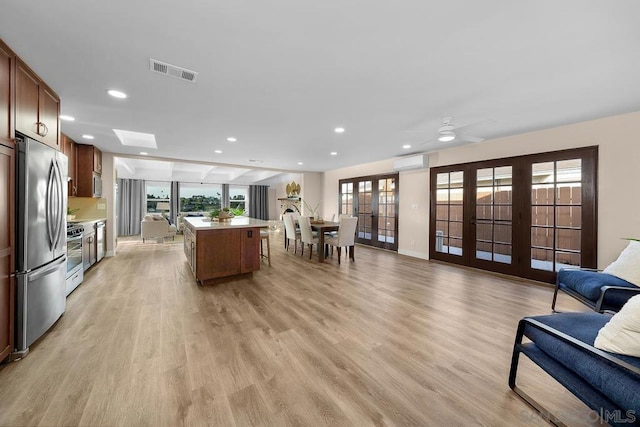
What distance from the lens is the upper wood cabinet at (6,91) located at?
179cm

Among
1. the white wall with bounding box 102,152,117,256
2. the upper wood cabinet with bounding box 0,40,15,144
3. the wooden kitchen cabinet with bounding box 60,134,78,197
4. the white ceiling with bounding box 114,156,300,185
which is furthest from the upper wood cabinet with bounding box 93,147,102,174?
the upper wood cabinet with bounding box 0,40,15,144

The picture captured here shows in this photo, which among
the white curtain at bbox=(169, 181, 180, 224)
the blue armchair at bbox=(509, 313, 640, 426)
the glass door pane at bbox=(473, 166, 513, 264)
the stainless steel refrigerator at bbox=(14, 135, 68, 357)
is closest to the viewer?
the blue armchair at bbox=(509, 313, 640, 426)

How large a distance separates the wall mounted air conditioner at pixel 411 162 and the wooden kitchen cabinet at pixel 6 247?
5.80m

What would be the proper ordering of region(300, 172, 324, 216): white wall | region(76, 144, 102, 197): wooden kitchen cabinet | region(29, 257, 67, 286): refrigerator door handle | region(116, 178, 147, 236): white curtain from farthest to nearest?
region(116, 178, 147, 236): white curtain
region(300, 172, 324, 216): white wall
region(76, 144, 102, 197): wooden kitchen cabinet
region(29, 257, 67, 286): refrigerator door handle

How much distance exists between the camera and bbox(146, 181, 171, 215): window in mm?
10430

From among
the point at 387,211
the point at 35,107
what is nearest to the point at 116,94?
the point at 35,107

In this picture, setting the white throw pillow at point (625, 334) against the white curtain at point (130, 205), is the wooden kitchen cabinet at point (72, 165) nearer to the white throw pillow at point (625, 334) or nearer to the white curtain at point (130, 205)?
the white curtain at point (130, 205)

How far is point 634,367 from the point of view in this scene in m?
1.05

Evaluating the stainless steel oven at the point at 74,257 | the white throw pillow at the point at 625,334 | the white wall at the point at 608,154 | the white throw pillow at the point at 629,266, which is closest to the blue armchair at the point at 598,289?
the white throw pillow at the point at 629,266

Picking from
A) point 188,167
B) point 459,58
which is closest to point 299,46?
point 459,58

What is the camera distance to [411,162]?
5.54 m

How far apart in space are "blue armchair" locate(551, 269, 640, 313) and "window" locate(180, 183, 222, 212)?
12.1 metres

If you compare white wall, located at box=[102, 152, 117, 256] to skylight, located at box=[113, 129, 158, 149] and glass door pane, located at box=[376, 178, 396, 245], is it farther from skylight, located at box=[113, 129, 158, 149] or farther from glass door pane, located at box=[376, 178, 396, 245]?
glass door pane, located at box=[376, 178, 396, 245]

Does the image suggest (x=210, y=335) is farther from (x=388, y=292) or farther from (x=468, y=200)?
(x=468, y=200)
